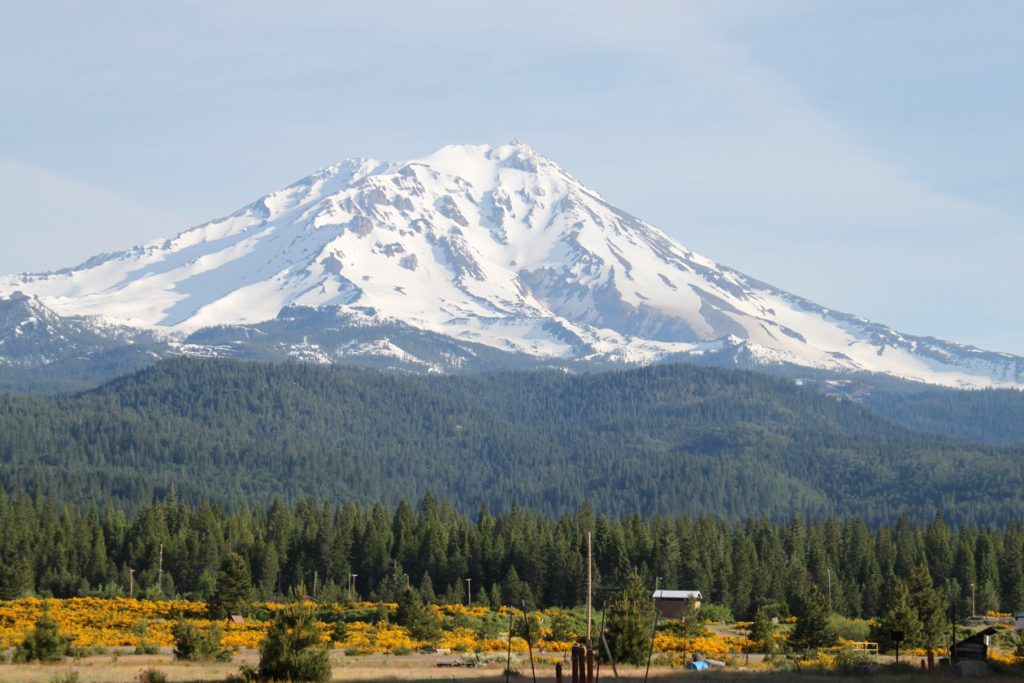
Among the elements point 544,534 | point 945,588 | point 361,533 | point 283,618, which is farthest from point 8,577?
point 945,588

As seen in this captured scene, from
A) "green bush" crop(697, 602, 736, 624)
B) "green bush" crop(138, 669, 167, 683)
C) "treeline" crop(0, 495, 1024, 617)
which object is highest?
"treeline" crop(0, 495, 1024, 617)

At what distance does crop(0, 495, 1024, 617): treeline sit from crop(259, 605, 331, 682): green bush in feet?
236

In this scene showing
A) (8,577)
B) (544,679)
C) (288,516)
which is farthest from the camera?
(288,516)

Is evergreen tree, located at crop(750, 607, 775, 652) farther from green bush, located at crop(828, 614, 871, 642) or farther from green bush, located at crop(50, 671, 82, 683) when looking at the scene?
green bush, located at crop(50, 671, 82, 683)

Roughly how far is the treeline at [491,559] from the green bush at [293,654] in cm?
7189

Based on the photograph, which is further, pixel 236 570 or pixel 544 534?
pixel 544 534

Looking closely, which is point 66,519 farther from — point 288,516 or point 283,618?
point 283,618

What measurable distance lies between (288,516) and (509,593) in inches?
1294

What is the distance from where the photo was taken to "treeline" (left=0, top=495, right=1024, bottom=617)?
474 ft

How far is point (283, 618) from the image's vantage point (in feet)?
221

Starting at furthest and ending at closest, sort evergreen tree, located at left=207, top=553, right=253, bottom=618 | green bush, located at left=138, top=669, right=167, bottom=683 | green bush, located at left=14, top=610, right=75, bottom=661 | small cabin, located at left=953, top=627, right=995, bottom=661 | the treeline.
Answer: the treeline
evergreen tree, located at left=207, top=553, right=253, bottom=618
small cabin, located at left=953, top=627, right=995, bottom=661
green bush, located at left=14, top=610, right=75, bottom=661
green bush, located at left=138, top=669, right=167, bottom=683

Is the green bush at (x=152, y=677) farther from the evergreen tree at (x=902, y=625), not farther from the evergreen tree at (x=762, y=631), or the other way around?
the evergreen tree at (x=762, y=631)

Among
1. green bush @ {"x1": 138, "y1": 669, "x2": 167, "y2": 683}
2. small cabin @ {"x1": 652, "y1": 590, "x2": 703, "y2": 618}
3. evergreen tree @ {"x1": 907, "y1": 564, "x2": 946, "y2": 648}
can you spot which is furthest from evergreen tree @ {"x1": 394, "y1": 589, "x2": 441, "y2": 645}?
green bush @ {"x1": 138, "y1": 669, "x2": 167, "y2": 683}

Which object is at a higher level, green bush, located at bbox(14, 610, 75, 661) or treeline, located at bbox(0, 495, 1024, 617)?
treeline, located at bbox(0, 495, 1024, 617)
